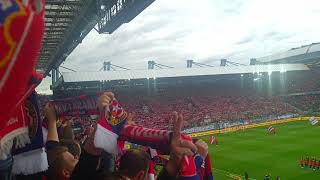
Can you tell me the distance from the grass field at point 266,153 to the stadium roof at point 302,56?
31.6 meters

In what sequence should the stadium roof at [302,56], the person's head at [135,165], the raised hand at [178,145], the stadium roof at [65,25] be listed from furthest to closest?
the stadium roof at [302,56] < the stadium roof at [65,25] < the person's head at [135,165] < the raised hand at [178,145]

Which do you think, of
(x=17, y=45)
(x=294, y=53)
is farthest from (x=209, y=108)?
(x=17, y=45)

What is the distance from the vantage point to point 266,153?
28141 mm

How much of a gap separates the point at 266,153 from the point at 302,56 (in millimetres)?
49279

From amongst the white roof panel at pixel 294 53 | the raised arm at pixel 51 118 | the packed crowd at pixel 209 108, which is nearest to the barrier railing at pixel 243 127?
the packed crowd at pixel 209 108

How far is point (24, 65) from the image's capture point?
1.38 m

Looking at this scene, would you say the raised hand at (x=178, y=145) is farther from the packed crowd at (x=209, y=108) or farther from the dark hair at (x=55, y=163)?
the packed crowd at (x=209, y=108)

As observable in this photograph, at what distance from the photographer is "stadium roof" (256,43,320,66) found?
69.6m

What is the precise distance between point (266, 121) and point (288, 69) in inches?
668

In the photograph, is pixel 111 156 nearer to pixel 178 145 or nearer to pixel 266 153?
pixel 178 145

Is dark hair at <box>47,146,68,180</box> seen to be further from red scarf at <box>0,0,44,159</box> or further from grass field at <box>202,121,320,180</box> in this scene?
grass field at <box>202,121,320,180</box>

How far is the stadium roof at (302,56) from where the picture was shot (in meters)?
69.6

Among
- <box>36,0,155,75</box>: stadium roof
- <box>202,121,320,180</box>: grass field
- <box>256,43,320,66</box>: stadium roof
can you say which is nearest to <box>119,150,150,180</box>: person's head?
<box>36,0,155,75</box>: stadium roof

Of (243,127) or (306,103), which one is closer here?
(243,127)
